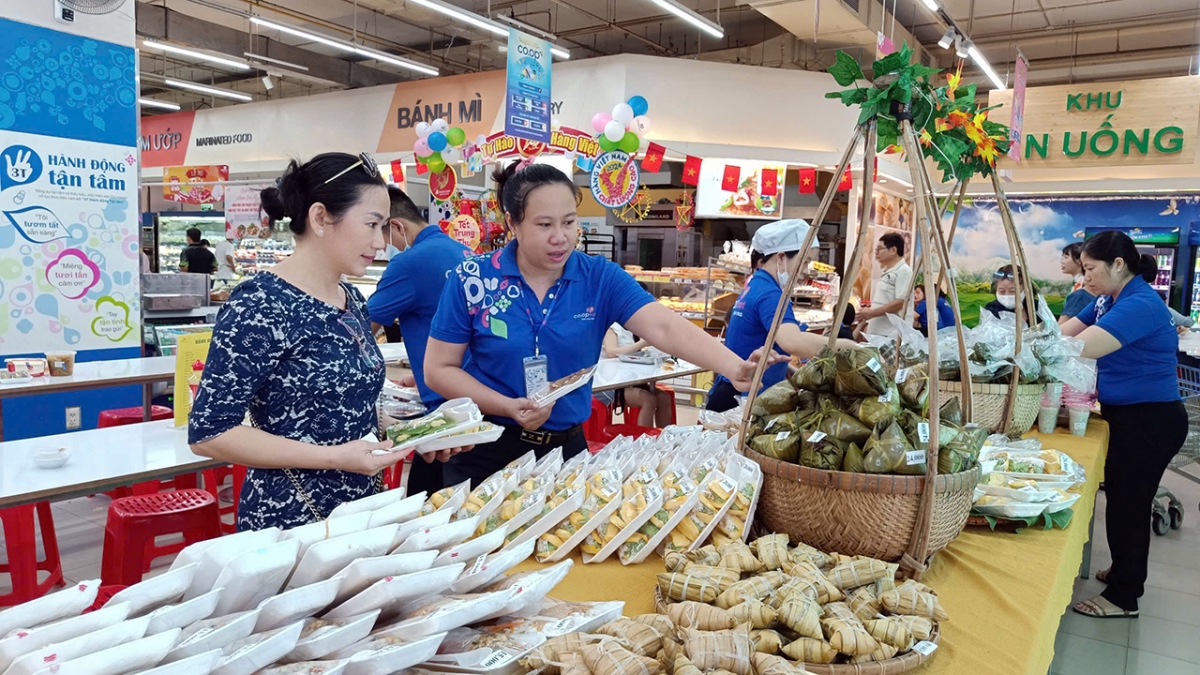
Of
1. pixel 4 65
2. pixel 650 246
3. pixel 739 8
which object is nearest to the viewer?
pixel 4 65

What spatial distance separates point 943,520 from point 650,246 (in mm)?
11902

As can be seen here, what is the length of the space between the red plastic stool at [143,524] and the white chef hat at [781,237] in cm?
265

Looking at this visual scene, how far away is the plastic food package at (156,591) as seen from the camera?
957 millimetres

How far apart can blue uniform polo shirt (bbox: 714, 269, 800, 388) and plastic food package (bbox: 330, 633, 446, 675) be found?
279 cm

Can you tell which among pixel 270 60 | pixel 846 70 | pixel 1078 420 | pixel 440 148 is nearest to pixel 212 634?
pixel 846 70

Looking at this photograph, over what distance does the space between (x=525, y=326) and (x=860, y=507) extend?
3.49ft

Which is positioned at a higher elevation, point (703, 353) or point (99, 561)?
point (703, 353)

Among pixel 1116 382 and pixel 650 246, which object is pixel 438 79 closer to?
pixel 650 246

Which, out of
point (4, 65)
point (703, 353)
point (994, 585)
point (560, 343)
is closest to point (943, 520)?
point (994, 585)

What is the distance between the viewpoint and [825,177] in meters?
12.1

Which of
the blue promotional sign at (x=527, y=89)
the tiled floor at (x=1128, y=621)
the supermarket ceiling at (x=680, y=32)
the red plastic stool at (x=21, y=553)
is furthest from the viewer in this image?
the supermarket ceiling at (x=680, y=32)

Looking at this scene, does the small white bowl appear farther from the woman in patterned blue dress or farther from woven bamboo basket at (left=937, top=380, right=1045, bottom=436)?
woven bamboo basket at (left=937, top=380, right=1045, bottom=436)

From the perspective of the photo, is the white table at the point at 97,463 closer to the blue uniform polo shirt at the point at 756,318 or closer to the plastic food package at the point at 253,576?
the plastic food package at the point at 253,576


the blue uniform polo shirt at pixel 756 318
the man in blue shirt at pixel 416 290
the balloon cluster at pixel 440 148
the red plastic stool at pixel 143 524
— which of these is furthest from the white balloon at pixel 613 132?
the red plastic stool at pixel 143 524
